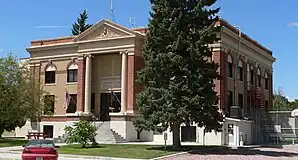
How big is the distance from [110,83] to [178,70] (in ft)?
55.3

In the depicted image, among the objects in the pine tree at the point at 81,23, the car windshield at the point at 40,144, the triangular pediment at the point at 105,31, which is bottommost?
the car windshield at the point at 40,144

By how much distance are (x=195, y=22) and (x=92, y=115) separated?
59.6 feet

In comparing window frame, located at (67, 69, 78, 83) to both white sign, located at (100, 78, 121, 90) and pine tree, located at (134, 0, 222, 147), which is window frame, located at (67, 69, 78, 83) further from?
pine tree, located at (134, 0, 222, 147)

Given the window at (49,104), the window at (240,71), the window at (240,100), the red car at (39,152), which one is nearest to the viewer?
the red car at (39,152)

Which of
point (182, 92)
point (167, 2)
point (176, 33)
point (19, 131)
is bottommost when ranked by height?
point (19, 131)

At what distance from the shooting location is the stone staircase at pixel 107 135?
4050cm

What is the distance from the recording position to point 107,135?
41156 millimetres

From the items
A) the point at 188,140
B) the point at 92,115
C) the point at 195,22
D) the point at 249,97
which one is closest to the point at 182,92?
the point at 195,22

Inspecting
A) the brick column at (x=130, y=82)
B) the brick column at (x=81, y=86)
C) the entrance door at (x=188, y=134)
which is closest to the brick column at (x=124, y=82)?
the brick column at (x=130, y=82)

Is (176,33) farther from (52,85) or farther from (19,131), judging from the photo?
(19,131)

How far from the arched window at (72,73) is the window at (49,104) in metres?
2.78

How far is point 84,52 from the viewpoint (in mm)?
46000

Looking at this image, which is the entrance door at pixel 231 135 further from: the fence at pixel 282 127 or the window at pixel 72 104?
the window at pixel 72 104

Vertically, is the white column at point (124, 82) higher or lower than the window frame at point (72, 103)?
higher
